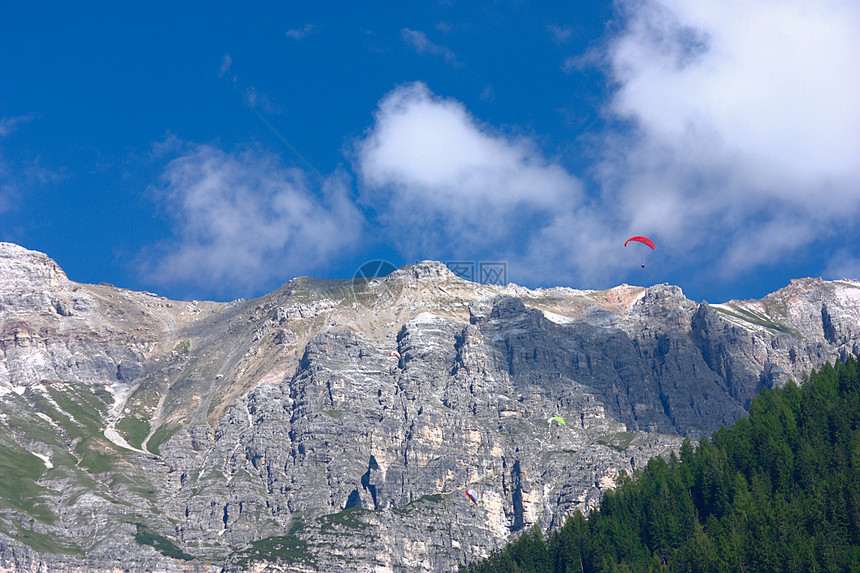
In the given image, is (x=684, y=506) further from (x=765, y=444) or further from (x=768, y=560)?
(x=768, y=560)

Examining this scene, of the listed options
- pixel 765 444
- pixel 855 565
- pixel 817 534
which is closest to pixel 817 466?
pixel 765 444

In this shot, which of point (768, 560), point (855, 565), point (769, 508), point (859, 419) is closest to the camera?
point (855, 565)

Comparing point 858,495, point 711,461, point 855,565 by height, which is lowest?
point 855,565

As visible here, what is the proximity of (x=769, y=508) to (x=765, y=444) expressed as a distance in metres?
24.8

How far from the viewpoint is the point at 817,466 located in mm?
180750

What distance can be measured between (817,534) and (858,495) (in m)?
9.18

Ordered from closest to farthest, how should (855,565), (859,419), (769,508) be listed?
1. (855,565)
2. (769,508)
3. (859,419)

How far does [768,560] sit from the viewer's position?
511ft

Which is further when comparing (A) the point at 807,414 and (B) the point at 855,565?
(A) the point at 807,414

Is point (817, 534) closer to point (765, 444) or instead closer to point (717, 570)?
point (717, 570)

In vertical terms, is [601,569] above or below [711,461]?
below

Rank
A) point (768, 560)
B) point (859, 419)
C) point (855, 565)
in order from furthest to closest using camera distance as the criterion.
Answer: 1. point (859, 419)
2. point (768, 560)
3. point (855, 565)

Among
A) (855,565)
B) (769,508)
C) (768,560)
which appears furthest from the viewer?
(769,508)

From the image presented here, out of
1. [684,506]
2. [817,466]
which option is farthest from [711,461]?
[817,466]
